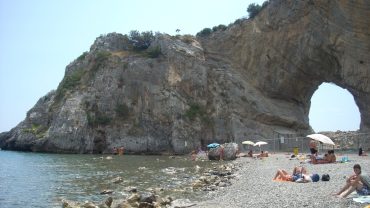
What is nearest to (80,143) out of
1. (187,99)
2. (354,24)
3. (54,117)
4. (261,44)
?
(54,117)

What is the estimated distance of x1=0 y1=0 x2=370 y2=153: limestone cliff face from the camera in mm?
64938

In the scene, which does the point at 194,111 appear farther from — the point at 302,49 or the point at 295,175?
the point at 295,175

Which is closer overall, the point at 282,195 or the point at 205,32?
the point at 282,195

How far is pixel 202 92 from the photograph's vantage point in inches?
2729

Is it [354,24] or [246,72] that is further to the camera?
[246,72]

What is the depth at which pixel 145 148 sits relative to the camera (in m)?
66.4

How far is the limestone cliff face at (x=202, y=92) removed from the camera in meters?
64.9

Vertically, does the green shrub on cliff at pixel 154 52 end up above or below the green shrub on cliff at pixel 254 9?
below

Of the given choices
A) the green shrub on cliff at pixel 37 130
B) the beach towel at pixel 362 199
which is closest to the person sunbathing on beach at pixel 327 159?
the beach towel at pixel 362 199

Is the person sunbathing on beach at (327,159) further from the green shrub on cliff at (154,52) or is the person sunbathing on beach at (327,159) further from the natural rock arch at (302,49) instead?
the green shrub on cliff at (154,52)

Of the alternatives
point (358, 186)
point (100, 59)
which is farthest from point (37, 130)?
point (358, 186)

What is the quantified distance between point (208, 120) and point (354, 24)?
26.3 metres

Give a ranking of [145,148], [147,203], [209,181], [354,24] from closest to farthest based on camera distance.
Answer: [147,203] < [209,181] < [354,24] < [145,148]

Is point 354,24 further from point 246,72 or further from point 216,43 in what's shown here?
point 216,43
